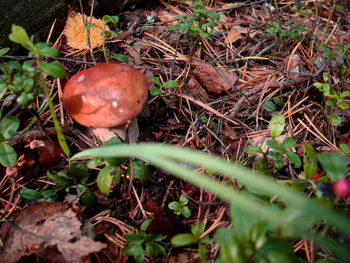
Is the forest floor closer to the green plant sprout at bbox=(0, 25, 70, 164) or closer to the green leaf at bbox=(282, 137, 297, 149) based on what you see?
the green leaf at bbox=(282, 137, 297, 149)

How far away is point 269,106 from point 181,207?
1.15 m

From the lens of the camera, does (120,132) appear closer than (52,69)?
No

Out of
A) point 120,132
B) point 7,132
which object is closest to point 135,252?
point 120,132

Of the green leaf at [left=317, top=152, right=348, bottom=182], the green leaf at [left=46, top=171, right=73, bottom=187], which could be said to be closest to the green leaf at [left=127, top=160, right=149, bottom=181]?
the green leaf at [left=46, top=171, right=73, bottom=187]

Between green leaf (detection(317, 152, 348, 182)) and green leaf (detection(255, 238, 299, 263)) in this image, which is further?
green leaf (detection(317, 152, 348, 182))

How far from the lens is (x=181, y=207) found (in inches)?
67.2

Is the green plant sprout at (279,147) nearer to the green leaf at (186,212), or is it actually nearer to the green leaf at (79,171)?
the green leaf at (186,212)

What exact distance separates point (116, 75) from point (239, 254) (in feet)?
4.14

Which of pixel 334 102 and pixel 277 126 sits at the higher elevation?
pixel 277 126

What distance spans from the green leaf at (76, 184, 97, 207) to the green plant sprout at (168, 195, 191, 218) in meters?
0.49

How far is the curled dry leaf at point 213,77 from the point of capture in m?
2.38

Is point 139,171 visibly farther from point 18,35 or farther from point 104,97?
point 18,35

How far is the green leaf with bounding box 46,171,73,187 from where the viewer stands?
1.69m

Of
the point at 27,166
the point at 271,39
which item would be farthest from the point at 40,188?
the point at 271,39
